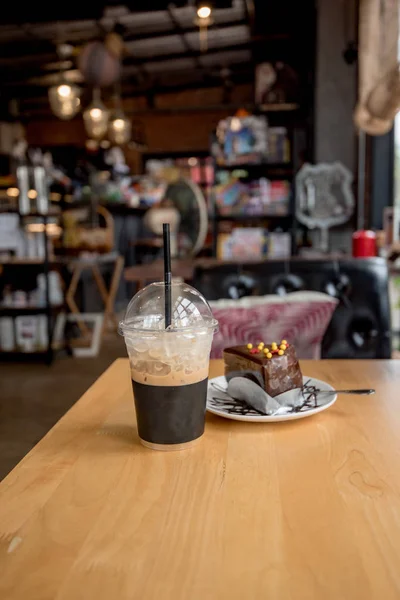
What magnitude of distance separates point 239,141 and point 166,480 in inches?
195

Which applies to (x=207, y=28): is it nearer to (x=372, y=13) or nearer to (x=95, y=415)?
(x=372, y=13)

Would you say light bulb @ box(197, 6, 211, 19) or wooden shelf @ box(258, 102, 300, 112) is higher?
light bulb @ box(197, 6, 211, 19)

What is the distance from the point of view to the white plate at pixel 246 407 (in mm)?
1056

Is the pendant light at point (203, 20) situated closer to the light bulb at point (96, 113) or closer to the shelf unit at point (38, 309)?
the light bulb at point (96, 113)

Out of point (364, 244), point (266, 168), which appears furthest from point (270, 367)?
point (266, 168)

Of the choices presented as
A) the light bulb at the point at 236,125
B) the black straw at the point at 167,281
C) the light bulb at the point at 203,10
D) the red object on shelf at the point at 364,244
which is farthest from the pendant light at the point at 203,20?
the black straw at the point at 167,281

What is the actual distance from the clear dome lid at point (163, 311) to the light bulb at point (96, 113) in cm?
579

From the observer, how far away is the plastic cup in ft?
3.14

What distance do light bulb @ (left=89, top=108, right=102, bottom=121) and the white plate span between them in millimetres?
5671

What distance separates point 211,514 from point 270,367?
0.42 m

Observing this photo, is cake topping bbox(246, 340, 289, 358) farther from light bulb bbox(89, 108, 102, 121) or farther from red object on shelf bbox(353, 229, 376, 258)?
light bulb bbox(89, 108, 102, 121)

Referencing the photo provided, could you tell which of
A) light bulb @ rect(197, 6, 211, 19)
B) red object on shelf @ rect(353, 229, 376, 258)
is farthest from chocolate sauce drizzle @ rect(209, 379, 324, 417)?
light bulb @ rect(197, 6, 211, 19)

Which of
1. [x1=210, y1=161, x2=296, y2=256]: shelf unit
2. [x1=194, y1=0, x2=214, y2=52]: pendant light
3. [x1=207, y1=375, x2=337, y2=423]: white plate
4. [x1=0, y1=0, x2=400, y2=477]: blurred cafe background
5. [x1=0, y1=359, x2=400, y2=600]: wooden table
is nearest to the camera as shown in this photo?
[x1=0, y1=359, x2=400, y2=600]: wooden table

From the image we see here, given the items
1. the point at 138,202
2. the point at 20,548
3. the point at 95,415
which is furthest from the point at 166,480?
the point at 138,202
